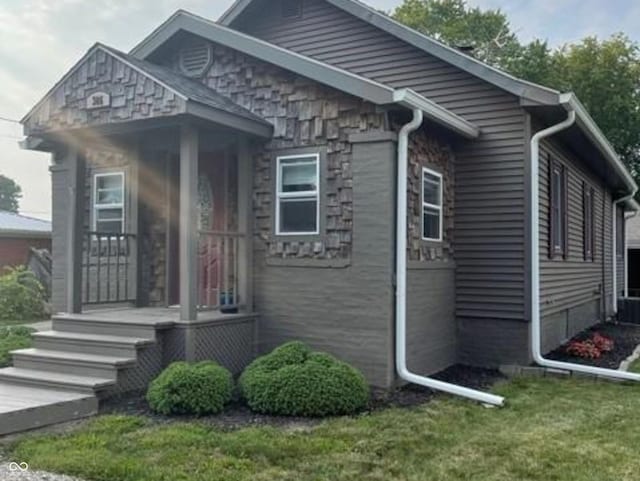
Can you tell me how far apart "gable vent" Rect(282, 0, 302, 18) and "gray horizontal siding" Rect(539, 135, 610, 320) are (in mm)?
4438

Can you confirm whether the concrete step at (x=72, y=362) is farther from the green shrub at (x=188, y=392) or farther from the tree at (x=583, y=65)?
the tree at (x=583, y=65)

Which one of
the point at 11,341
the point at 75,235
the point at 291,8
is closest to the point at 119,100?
the point at 75,235

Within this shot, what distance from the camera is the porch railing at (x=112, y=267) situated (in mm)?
8305

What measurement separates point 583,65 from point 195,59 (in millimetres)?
23581

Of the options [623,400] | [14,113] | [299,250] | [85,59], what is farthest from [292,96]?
[14,113]

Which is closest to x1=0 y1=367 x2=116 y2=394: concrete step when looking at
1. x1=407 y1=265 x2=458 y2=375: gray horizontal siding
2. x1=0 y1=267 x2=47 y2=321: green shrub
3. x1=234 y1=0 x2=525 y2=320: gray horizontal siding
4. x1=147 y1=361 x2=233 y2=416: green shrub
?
x1=147 y1=361 x2=233 y2=416: green shrub

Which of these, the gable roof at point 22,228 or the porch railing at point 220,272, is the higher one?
the gable roof at point 22,228

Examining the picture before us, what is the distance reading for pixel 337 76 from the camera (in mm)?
6824

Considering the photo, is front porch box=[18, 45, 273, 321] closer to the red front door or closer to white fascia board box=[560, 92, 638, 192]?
the red front door

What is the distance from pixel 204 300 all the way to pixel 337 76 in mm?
3244

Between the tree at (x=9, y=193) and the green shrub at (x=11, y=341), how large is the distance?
6060 cm

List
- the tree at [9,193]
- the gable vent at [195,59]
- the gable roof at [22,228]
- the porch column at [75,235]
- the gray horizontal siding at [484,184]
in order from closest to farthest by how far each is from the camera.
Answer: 1. the porch column at [75,235]
2. the gable vent at [195,59]
3. the gray horizontal siding at [484,184]
4. the gable roof at [22,228]
5. the tree at [9,193]

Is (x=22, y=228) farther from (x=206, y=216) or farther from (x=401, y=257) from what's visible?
(x=401, y=257)

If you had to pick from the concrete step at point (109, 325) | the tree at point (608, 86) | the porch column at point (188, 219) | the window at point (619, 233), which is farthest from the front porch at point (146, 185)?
the tree at point (608, 86)
